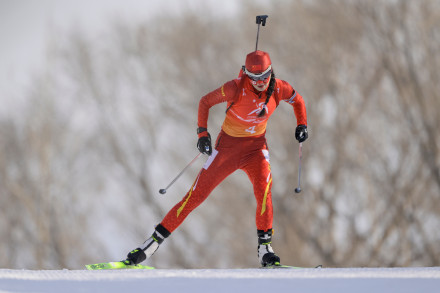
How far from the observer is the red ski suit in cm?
455

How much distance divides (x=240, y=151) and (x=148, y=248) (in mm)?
976

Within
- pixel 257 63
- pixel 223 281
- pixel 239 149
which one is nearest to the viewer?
pixel 223 281

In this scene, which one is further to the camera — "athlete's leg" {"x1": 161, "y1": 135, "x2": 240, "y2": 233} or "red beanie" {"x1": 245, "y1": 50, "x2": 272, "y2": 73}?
"athlete's leg" {"x1": 161, "y1": 135, "x2": 240, "y2": 233}

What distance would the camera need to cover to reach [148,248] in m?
4.64

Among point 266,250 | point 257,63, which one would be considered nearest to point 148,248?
point 266,250

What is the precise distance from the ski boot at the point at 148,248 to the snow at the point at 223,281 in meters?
0.93

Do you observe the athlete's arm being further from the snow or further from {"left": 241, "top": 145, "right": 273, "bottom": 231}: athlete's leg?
the snow

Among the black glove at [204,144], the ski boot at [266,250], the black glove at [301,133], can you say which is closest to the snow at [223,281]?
the ski boot at [266,250]

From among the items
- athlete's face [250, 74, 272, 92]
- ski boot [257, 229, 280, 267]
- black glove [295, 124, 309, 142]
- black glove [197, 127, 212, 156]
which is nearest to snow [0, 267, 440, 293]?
ski boot [257, 229, 280, 267]

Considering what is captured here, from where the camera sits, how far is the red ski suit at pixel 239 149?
14.9 ft

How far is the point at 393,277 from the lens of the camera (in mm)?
3445

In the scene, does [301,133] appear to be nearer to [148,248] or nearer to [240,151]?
[240,151]

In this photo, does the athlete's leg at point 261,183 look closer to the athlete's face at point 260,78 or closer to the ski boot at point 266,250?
the ski boot at point 266,250

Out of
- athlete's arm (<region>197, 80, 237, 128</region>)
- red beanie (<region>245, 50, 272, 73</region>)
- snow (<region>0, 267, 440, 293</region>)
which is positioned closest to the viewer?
snow (<region>0, 267, 440, 293</region>)
